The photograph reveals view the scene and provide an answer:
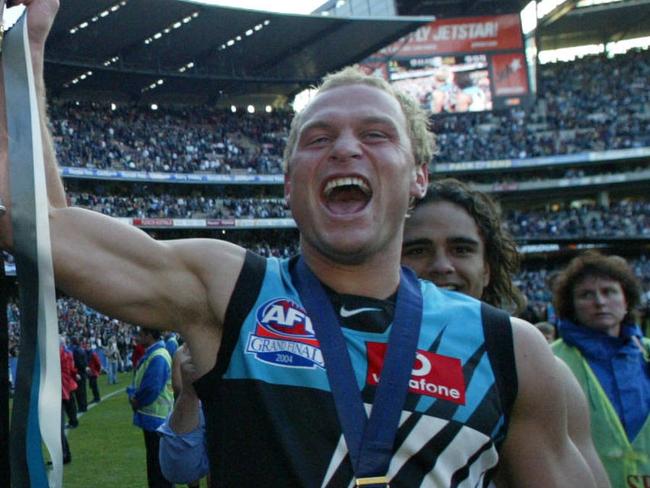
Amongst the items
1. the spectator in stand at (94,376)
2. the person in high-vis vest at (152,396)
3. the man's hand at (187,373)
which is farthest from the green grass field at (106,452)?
the man's hand at (187,373)

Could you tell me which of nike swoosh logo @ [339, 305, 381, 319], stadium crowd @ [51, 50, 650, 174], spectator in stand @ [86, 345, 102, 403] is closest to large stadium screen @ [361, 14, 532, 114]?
stadium crowd @ [51, 50, 650, 174]

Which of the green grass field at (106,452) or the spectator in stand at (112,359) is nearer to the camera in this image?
the green grass field at (106,452)

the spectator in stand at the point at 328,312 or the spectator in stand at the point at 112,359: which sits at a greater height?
the spectator in stand at the point at 328,312

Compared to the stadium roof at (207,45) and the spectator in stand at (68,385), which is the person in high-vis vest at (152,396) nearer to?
the spectator in stand at (68,385)

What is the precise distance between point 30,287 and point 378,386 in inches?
28.9

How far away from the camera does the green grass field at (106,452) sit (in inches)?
351

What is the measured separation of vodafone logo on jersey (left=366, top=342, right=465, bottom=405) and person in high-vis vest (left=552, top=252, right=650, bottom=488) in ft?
6.66

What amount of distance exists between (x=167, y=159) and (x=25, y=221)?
40.2 metres

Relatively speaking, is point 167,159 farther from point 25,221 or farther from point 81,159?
point 25,221

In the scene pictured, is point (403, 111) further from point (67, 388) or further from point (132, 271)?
point (67, 388)

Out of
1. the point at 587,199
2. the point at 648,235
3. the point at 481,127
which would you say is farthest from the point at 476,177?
the point at 648,235

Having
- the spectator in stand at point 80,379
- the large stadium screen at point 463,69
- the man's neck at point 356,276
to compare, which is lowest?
the spectator in stand at point 80,379

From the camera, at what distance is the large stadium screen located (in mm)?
44844

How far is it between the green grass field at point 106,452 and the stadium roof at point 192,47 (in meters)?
21.8
